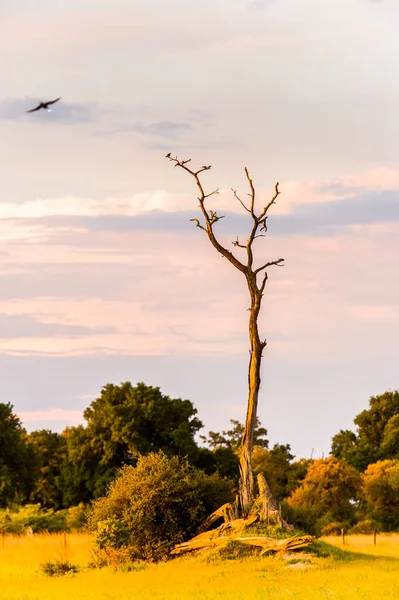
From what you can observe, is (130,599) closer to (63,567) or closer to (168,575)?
(168,575)

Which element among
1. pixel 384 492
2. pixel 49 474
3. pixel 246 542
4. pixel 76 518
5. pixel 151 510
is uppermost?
pixel 49 474

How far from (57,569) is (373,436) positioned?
62.4m

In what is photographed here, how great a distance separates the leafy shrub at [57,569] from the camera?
3700cm

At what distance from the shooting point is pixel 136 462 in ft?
217

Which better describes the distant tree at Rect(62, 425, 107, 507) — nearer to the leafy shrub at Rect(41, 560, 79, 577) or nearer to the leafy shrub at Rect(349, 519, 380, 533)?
the leafy shrub at Rect(349, 519, 380, 533)

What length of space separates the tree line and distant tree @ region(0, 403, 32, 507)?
0.06 metres

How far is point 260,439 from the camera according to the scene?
9019 centimetres

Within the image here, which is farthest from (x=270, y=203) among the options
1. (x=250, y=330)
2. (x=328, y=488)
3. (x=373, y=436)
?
(x=373, y=436)

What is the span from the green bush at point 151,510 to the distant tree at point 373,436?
53344 mm

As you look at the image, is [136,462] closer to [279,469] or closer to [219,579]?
[279,469]

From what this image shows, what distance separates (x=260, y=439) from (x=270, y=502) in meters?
52.0

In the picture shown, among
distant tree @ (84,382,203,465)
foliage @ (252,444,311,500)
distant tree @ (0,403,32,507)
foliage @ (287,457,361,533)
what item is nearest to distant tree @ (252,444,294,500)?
foliage @ (252,444,311,500)

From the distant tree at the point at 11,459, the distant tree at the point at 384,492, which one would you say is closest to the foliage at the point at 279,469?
the distant tree at the point at 384,492

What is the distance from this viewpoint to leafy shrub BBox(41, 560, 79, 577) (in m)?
37.0
